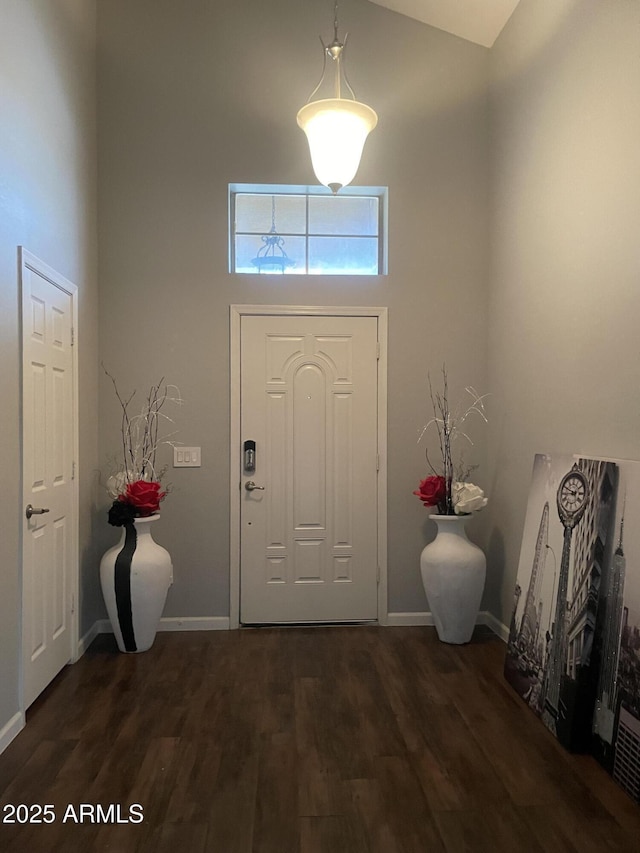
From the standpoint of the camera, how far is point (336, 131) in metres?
2.81

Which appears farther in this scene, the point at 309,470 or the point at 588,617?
the point at 309,470

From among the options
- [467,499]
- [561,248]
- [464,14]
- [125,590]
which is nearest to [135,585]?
[125,590]

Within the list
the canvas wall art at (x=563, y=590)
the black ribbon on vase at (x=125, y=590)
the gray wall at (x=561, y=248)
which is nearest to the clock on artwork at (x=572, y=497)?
the canvas wall art at (x=563, y=590)

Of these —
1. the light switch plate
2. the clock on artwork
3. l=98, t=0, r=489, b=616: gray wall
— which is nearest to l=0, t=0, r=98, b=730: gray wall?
l=98, t=0, r=489, b=616: gray wall

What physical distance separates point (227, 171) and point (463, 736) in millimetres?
3576

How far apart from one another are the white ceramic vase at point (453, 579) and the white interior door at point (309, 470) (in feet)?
1.72

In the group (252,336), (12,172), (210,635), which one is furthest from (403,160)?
(210,635)

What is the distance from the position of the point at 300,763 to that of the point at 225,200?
10.9ft

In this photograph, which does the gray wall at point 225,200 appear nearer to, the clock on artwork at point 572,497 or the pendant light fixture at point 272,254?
the pendant light fixture at point 272,254

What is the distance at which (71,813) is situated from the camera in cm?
200

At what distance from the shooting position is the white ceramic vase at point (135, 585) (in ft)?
10.9

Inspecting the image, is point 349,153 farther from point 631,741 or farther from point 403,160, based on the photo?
point 631,741

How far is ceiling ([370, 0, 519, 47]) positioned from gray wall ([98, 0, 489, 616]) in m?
0.07

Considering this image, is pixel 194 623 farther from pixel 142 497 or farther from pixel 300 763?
pixel 300 763
